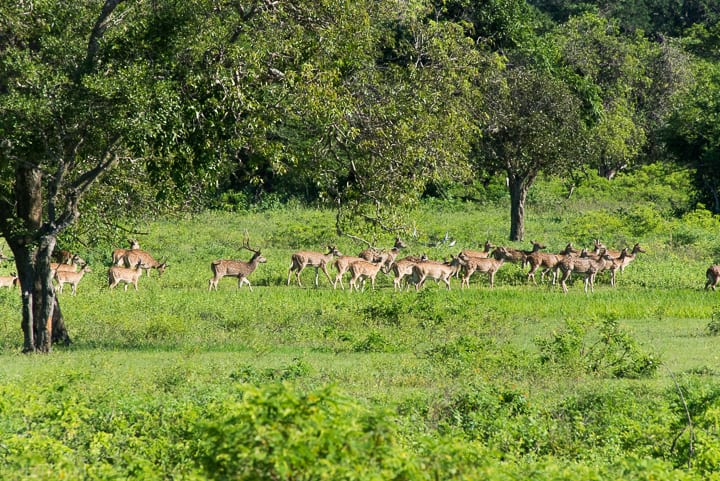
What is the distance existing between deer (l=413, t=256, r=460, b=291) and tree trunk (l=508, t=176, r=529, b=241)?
8.22 m

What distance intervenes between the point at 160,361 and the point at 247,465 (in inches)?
375

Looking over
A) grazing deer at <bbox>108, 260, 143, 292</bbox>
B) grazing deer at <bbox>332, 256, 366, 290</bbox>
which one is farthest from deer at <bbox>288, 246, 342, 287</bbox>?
grazing deer at <bbox>108, 260, 143, 292</bbox>

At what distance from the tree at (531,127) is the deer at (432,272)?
6530 mm

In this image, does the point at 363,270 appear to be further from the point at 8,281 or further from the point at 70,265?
the point at 8,281

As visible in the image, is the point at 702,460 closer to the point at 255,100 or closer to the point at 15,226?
the point at 255,100

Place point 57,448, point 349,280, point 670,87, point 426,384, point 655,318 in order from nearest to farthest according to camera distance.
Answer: point 57,448 → point 426,384 → point 655,318 → point 349,280 → point 670,87

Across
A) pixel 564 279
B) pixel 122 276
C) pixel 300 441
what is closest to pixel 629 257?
pixel 564 279

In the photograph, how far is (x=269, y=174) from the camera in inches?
1955

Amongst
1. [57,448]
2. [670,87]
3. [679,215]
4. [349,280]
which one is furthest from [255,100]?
[670,87]

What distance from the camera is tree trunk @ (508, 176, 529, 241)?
117 feet

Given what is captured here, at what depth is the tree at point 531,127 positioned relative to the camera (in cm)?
3334

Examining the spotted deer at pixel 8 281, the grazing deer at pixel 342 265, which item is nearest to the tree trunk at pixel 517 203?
the grazing deer at pixel 342 265

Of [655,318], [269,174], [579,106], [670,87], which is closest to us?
[655,318]

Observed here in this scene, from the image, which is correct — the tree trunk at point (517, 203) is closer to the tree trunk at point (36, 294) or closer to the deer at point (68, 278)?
the deer at point (68, 278)
